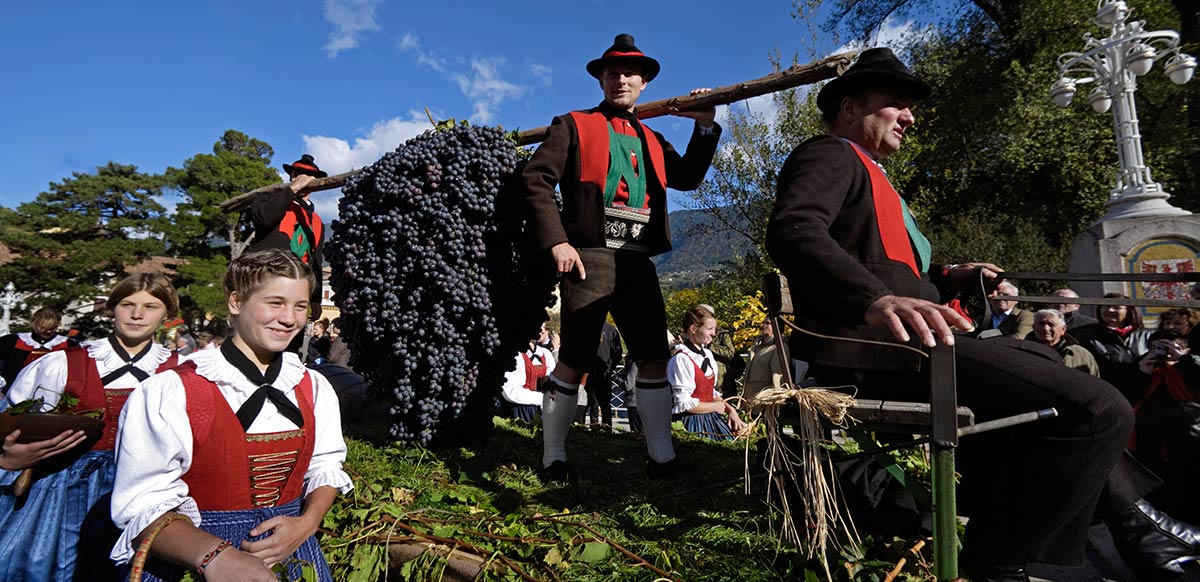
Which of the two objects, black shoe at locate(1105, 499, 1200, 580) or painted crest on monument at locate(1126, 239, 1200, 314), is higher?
painted crest on monument at locate(1126, 239, 1200, 314)

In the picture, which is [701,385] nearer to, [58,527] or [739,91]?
[739,91]

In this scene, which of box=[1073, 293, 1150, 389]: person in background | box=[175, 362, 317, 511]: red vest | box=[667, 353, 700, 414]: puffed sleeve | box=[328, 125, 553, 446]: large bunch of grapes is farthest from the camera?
box=[667, 353, 700, 414]: puffed sleeve

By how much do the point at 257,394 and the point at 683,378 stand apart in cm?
467

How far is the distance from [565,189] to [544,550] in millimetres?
1845

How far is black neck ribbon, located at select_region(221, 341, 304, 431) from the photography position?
6.21 ft

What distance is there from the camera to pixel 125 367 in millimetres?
2951

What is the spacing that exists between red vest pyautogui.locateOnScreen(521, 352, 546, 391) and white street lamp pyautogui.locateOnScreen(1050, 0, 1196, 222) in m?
10.8

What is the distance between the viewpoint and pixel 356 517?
259 centimetres

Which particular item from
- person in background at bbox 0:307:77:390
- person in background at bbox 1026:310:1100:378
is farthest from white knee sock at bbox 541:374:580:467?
person in background at bbox 0:307:77:390

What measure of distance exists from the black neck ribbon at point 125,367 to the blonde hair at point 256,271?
4.24 feet

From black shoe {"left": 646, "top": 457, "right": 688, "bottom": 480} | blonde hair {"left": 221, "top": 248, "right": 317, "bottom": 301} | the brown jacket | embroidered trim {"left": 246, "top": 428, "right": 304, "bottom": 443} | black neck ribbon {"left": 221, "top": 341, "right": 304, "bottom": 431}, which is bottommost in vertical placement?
black shoe {"left": 646, "top": 457, "right": 688, "bottom": 480}

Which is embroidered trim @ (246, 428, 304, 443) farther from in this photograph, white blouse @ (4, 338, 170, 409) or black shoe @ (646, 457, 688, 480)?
black shoe @ (646, 457, 688, 480)

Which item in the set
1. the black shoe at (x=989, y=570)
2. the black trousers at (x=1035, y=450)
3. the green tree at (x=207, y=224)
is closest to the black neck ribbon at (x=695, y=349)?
the black trousers at (x=1035, y=450)

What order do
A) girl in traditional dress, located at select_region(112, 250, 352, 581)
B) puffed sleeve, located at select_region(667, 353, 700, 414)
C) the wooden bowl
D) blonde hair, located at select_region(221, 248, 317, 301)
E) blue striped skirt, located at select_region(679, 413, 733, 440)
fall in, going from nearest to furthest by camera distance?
girl in traditional dress, located at select_region(112, 250, 352, 581) < blonde hair, located at select_region(221, 248, 317, 301) < the wooden bowl < puffed sleeve, located at select_region(667, 353, 700, 414) < blue striped skirt, located at select_region(679, 413, 733, 440)
